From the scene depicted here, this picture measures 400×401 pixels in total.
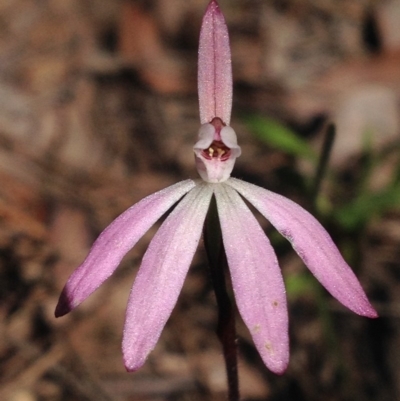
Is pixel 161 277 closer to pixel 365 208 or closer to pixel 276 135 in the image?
pixel 365 208

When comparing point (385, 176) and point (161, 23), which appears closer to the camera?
point (385, 176)

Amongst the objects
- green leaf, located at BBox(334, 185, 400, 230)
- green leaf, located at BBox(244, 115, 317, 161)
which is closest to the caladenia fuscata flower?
green leaf, located at BBox(334, 185, 400, 230)

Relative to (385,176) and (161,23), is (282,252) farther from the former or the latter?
(161,23)

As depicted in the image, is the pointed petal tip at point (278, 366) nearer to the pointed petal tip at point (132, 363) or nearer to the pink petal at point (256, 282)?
the pink petal at point (256, 282)

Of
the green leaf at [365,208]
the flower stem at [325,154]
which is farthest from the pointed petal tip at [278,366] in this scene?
the green leaf at [365,208]

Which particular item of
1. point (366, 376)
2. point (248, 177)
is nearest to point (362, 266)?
point (366, 376)

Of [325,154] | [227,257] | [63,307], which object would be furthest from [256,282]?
[325,154]
